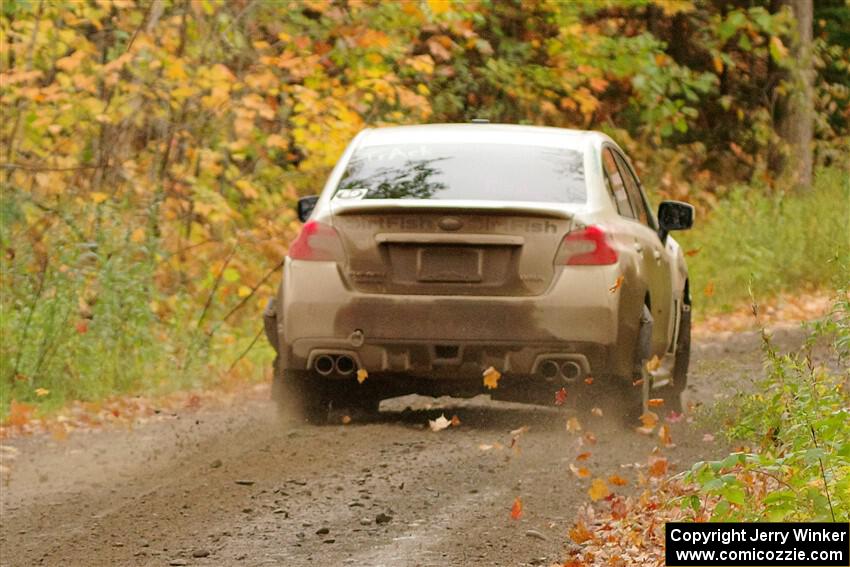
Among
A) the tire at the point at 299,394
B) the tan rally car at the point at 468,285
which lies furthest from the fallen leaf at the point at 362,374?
the tire at the point at 299,394

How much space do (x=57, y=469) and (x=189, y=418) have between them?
219 cm

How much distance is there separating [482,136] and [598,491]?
3.10m

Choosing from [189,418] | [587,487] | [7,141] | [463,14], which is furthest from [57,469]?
[463,14]

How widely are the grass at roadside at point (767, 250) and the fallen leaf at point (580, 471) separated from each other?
10777mm

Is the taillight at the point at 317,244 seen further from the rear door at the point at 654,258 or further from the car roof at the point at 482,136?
the rear door at the point at 654,258

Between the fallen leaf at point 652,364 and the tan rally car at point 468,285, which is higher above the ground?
the tan rally car at point 468,285

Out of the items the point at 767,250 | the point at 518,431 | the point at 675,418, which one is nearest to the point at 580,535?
the point at 518,431

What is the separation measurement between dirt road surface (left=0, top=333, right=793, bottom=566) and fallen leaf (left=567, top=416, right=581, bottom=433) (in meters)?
0.06

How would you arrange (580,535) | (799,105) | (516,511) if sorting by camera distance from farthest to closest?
1. (799,105)
2. (516,511)
3. (580,535)

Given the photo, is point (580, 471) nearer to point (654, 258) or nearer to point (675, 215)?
point (654, 258)

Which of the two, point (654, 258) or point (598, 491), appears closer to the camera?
point (598, 491)

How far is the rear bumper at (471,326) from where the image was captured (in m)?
9.70

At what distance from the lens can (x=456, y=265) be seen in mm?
9734

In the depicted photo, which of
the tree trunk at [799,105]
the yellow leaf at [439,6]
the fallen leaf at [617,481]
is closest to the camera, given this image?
the fallen leaf at [617,481]
